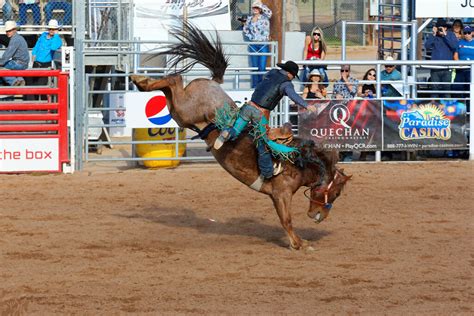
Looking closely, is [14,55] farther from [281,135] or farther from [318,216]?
[318,216]

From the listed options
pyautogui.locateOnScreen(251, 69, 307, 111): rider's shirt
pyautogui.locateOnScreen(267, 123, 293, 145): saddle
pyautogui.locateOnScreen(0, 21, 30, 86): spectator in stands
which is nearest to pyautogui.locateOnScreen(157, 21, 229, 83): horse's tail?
pyautogui.locateOnScreen(251, 69, 307, 111): rider's shirt

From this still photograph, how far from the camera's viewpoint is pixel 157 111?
44.8 ft

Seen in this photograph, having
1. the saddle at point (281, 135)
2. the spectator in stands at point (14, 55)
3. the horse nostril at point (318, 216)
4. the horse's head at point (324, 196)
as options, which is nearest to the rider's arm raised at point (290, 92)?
the saddle at point (281, 135)

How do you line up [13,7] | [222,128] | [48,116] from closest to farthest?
[222,128]
[48,116]
[13,7]

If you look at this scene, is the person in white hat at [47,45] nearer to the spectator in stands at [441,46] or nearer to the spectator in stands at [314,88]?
the spectator in stands at [314,88]

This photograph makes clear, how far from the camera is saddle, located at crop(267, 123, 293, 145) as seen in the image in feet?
27.3

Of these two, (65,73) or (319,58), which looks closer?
(65,73)

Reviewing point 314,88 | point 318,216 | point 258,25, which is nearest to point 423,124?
point 314,88

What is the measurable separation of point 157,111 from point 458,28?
5.80 meters

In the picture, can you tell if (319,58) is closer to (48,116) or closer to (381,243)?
(48,116)

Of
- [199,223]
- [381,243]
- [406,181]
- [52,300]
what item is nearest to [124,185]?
[199,223]

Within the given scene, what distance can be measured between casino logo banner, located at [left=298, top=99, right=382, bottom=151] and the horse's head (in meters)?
5.54

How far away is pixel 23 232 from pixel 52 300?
108 inches

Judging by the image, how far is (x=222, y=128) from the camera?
322 inches
